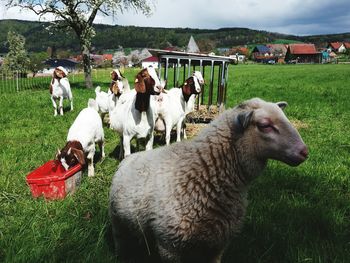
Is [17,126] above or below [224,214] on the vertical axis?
below

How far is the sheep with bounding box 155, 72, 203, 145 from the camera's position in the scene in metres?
Result: 9.00

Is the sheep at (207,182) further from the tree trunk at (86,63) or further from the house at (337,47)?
the house at (337,47)

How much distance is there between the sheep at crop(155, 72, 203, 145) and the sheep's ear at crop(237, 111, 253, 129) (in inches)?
218

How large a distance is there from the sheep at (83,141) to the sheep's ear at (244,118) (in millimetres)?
3572

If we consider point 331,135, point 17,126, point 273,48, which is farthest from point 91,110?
point 273,48

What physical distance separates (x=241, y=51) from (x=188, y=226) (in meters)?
184

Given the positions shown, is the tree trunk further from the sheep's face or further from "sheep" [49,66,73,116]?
the sheep's face

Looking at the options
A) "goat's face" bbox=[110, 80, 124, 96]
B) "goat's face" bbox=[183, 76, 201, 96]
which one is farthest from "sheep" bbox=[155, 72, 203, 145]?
"goat's face" bbox=[110, 80, 124, 96]

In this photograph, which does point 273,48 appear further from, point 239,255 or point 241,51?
point 239,255

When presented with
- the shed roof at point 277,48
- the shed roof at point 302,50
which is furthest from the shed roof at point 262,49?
the shed roof at point 302,50

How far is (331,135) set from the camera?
9.54 meters

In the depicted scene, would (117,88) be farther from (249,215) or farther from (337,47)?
(337,47)

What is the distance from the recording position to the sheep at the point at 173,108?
29.5 feet

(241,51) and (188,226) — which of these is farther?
(241,51)
